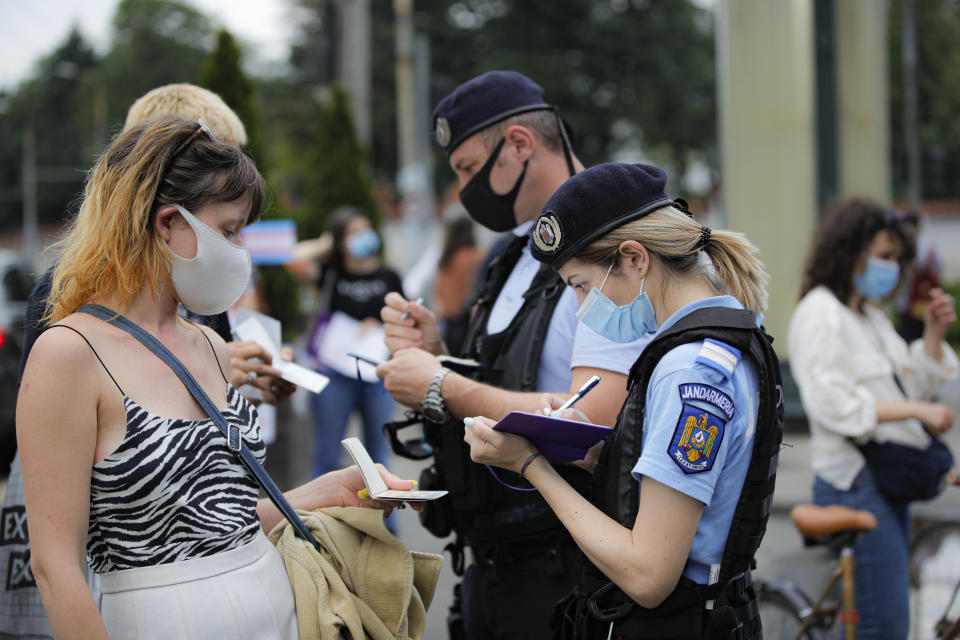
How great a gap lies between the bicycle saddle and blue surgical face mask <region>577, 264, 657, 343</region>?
1.88 metres

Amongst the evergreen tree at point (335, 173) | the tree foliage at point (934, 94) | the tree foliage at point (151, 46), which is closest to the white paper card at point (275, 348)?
the evergreen tree at point (335, 173)

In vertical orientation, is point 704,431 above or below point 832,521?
above

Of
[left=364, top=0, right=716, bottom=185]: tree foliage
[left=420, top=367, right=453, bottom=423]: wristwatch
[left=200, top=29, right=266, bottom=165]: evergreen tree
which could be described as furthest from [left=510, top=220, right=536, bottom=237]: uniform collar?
[left=364, top=0, right=716, bottom=185]: tree foliage

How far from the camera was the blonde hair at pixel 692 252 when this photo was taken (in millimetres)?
2008

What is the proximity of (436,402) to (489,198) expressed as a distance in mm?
722

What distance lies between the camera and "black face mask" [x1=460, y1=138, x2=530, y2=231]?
285 centimetres

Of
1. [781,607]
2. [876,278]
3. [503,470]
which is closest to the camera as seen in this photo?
[503,470]

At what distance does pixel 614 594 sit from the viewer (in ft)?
6.49

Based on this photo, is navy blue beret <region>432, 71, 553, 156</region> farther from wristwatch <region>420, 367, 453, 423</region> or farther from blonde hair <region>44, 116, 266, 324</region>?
blonde hair <region>44, 116, 266, 324</region>

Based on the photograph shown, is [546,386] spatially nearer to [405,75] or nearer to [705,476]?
[705,476]

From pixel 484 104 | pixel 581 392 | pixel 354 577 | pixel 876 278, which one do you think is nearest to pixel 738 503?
pixel 581 392

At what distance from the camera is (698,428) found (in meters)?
1.79

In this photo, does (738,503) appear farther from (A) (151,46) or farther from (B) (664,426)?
(A) (151,46)

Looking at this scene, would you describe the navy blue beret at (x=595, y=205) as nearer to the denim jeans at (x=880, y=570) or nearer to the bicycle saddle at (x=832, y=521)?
the bicycle saddle at (x=832, y=521)
